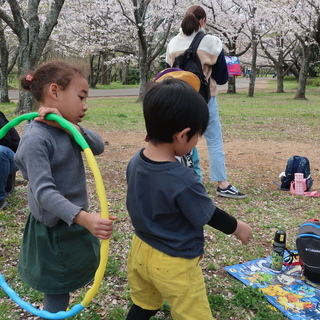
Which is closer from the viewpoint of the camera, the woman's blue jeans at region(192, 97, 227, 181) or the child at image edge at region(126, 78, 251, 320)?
the child at image edge at region(126, 78, 251, 320)

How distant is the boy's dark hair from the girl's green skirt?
67cm

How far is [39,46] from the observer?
10086 millimetres

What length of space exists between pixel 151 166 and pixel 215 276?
57.6 inches

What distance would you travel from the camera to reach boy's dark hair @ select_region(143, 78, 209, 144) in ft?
5.30

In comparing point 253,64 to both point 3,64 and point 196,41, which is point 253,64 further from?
point 196,41

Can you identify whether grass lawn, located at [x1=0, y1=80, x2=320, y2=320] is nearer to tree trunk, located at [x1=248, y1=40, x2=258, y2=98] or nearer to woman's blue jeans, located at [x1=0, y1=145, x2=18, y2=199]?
woman's blue jeans, located at [x1=0, y1=145, x2=18, y2=199]

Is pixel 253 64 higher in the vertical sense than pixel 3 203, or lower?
higher

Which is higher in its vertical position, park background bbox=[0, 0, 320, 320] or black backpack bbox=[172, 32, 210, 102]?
black backpack bbox=[172, 32, 210, 102]

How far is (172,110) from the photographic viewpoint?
5.28ft

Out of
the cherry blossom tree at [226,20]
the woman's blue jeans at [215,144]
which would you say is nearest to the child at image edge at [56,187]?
the woman's blue jeans at [215,144]

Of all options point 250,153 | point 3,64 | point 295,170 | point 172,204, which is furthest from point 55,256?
point 3,64

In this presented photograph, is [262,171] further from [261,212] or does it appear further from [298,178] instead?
[261,212]

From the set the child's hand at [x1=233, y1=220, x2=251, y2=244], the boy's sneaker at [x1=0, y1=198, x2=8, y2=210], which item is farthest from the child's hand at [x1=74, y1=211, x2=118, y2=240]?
the boy's sneaker at [x1=0, y1=198, x2=8, y2=210]

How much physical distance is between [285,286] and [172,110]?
5.83 feet
